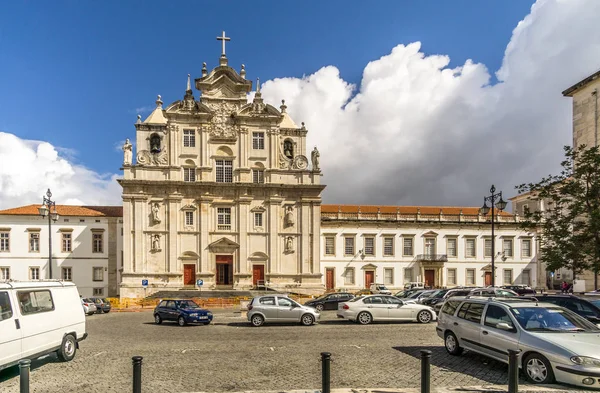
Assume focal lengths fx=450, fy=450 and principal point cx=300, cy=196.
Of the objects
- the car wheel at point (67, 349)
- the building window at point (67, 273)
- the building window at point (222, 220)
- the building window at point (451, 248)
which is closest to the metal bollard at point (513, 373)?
the car wheel at point (67, 349)

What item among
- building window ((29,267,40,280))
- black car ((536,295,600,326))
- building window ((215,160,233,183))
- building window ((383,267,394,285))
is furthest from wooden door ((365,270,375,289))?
building window ((29,267,40,280))

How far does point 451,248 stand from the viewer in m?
48.9

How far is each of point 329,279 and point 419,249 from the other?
33.9ft

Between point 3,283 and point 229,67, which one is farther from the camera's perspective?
point 229,67

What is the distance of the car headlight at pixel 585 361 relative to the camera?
8359 mm

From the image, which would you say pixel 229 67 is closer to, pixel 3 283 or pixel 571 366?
pixel 3 283

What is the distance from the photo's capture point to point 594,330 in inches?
391

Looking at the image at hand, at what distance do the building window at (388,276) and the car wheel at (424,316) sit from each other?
2775cm

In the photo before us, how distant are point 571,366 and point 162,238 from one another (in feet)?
125

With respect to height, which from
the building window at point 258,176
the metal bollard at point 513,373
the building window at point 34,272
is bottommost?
the building window at point 34,272

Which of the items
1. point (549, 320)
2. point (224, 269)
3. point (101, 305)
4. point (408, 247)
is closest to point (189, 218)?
point (224, 269)

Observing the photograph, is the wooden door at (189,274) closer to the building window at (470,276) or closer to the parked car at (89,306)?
the parked car at (89,306)

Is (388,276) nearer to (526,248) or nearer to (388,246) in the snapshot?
(388,246)

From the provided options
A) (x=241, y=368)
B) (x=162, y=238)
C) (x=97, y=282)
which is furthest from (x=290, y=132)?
(x=241, y=368)
